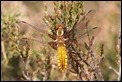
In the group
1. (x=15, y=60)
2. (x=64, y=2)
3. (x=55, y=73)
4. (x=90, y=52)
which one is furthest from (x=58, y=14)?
(x=15, y=60)

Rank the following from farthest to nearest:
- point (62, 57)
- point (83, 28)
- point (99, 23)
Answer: point (99, 23), point (83, 28), point (62, 57)

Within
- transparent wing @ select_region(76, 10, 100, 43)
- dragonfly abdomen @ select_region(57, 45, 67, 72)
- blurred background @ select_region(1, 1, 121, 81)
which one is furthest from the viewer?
blurred background @ select_region(1, 1, 121, 81)

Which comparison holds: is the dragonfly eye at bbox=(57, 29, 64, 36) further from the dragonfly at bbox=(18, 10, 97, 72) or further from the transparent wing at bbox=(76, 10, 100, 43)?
the transparent wing at bbox=(76, 10, 100, 43)

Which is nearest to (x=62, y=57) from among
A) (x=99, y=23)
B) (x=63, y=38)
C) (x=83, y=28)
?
(x=63, y=38)

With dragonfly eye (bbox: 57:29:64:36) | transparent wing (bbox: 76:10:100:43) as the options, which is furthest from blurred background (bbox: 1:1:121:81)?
dragonfly eye (bbox: 57:29:64:36)

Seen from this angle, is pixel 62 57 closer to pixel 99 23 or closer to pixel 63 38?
pixel 63 38

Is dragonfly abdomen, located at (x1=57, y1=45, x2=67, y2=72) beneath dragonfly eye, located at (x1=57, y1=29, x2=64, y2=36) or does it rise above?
beneath

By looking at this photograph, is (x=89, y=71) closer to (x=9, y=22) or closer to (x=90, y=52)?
(x=90, y=52)

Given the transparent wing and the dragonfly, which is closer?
the dragonfly
